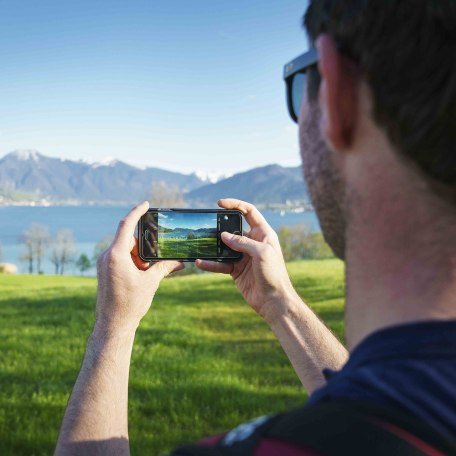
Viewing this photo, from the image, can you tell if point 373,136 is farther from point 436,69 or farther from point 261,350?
point 261,350

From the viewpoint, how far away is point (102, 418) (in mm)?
Answer: 1729

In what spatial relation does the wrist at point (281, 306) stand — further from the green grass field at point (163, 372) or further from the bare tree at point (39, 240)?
the bare tree at point (39, 240)

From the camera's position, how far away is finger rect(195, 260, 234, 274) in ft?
7.77

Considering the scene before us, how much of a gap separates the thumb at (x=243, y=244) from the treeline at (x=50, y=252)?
9780 centimetres

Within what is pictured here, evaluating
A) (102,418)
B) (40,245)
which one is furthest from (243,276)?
(40,245)

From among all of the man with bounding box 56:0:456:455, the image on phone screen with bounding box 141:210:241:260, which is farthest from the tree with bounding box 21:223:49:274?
the man with bounding box 56:0:456:455

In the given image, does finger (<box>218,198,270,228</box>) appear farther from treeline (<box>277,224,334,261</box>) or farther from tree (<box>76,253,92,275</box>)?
tree (<box>76,253,92,275</box>)

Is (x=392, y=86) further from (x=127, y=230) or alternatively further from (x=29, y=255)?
(x=29, y=255)

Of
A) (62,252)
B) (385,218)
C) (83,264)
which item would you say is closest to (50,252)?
(62,252)

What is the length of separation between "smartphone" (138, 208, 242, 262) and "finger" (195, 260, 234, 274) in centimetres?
2

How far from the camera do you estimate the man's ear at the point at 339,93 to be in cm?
90

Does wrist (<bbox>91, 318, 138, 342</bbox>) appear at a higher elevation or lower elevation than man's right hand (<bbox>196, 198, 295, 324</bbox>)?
lower

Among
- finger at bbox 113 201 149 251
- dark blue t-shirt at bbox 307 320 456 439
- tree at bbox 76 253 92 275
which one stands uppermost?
finger at bbox 113 201 149 251

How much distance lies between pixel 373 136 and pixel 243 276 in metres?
1.50
